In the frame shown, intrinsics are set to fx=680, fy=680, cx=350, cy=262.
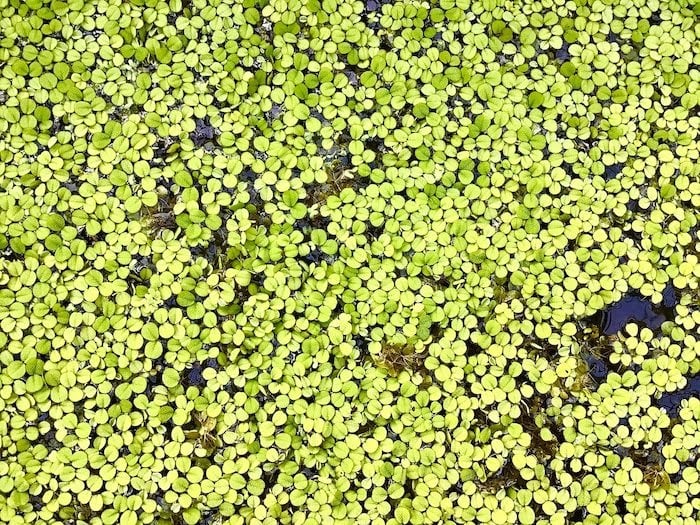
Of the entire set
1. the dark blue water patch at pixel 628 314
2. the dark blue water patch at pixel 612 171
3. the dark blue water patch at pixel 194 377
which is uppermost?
the dark blue water patch at pixel 612 171

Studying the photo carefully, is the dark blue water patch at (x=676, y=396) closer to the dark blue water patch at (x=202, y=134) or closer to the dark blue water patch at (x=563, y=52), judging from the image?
the dark blue water patch at (x=563, y=52)

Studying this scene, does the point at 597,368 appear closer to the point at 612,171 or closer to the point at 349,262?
the point at 612,171

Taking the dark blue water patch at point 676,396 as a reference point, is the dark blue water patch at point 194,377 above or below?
below

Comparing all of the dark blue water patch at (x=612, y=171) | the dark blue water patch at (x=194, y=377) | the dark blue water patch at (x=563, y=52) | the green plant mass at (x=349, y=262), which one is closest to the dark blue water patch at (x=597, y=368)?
the green plant mass at (x=349, y=262)

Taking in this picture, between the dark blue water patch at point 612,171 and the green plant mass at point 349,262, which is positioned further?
the dark blue water patch at point 612,171

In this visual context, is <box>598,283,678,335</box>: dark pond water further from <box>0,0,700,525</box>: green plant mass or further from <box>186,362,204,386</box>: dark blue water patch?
<box>186,362,204,386</box>: dark blue water patch

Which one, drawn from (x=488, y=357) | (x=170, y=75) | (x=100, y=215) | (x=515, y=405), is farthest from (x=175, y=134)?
(x=515, y=405)

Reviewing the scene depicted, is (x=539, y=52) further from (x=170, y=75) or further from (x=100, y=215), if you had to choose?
(x=100, y=215)
